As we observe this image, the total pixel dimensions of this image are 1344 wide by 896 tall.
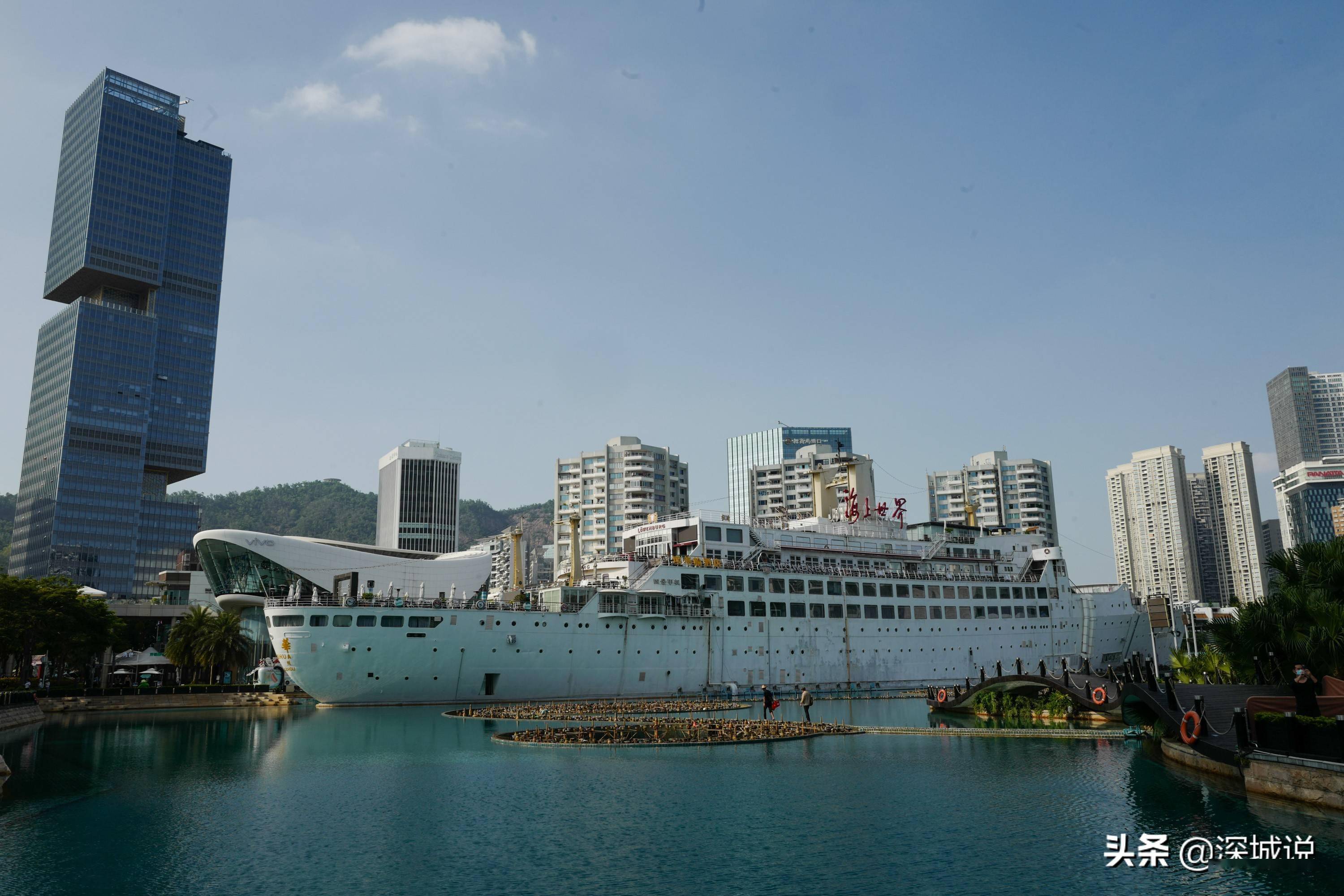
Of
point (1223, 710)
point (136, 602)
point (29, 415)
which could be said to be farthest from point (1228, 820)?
point (29, 415)

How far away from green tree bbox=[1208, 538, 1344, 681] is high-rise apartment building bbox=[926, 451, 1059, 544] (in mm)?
101388

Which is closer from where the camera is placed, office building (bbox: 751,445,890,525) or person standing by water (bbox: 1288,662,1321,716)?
person standing by water (bbox: 1288,662,1321,716)

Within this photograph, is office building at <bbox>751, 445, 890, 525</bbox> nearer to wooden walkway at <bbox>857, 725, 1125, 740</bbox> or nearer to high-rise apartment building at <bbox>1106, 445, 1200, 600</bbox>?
wooden walkway at <bbox>857, 725, 1125, 740</bbox>

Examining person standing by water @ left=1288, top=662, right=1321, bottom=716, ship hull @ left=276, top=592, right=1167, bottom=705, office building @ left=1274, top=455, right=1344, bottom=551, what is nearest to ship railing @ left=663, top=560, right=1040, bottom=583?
ship hull @ left=276, top=592, right=1167, bottom=705

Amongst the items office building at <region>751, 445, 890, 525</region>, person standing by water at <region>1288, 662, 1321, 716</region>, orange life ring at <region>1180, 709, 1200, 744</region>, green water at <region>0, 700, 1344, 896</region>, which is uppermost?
office building at <region>751, 445, 890, 525</region>

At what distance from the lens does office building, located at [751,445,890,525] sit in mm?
67500

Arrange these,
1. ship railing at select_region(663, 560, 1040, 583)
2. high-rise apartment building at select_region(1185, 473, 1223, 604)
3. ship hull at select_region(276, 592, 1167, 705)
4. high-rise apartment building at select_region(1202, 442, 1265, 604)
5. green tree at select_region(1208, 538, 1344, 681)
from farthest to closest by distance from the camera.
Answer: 1. high-rise apartment building at select_region(1185, 473, 1223, 604)
2. high-rise apartment building at select_region(1202, 442, 1265, 604)
3. ship railing at select_region(663, 560, 1040, 583)
4. ship hull at select_region(276, 592, 1167, 705)
5. green tree at select_region(1208, 538, 1344, 681)

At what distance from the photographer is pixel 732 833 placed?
57.1ft

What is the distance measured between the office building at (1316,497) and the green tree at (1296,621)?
168 meters

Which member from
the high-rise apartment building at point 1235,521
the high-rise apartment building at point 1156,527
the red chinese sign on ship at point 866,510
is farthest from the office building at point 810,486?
the high-rise apartment building at point 1235,521

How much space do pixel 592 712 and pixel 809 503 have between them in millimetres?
92577

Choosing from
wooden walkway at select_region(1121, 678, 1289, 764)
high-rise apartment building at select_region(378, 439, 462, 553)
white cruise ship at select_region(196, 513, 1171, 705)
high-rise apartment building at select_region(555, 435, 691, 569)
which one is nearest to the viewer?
wooden walkway at select_region(1121, 678, 1289, 764)

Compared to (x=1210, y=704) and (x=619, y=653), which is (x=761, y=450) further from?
(x=1210, y=704)

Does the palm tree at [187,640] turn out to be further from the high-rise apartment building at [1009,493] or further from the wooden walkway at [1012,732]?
the high-rise apartment building at [1009,493]
